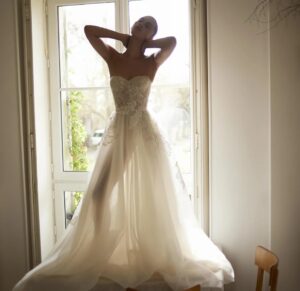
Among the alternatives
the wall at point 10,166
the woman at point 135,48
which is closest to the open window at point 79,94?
the wall at point 10,166

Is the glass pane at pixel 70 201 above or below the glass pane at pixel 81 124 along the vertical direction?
below

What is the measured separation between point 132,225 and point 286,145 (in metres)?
0.84

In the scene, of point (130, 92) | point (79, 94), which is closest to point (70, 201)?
point (79, 94)

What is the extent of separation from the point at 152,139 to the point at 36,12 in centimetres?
113

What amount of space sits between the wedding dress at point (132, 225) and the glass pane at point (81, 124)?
0.62m

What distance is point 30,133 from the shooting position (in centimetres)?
185

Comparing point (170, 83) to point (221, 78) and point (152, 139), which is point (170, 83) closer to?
point (221, 78)

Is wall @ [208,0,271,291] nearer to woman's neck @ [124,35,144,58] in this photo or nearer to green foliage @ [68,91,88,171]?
woman's neck @ [124,35,144,58]

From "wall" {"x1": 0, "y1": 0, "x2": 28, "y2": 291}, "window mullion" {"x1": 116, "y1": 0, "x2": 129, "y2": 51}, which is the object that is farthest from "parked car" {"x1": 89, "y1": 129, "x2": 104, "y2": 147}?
"window mullion" {"x1": 116, "y1": 0, "x2": 129, "y2": 51}

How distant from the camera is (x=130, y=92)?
1.36 meters

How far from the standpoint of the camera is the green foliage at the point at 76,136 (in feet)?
6.62

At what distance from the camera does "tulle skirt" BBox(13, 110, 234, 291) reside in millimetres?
1239

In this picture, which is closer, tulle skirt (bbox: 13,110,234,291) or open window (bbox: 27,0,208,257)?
tulle skirt (bbox: 13,110,234,291)

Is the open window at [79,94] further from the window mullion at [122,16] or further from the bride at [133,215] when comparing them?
the bride at [133,215]
